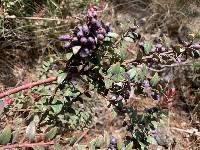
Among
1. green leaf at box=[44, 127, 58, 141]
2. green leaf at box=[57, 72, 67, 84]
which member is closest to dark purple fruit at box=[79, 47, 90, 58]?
green leaf at box=[57, 72, 67, 84]

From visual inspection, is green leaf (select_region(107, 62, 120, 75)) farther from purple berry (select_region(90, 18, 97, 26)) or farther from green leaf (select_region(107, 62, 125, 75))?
purple berry (select_region(90, 18, 97, 26))

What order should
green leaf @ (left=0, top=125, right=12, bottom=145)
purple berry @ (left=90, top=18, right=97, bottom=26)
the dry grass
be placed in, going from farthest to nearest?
the dry grass, purple berry @ (left=90, top=18, right=97, bottom=26), green leaf @ (left=0, top=125, right=12, bottom=145)

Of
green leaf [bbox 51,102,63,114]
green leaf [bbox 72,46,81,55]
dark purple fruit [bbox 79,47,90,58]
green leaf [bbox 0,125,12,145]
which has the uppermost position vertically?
green leaf [bbox 72,46,81,55]

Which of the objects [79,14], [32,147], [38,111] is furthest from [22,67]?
[32,147]

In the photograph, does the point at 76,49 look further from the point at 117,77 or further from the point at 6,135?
the point at 6,135

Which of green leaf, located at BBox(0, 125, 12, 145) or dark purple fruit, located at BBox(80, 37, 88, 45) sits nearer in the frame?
green leaf, located at BBox(0, 125, 12, 145)

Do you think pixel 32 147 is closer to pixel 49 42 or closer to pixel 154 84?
pixel 154 84

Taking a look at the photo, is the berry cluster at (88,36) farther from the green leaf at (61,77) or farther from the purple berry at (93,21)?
the green leaf at (61,77)

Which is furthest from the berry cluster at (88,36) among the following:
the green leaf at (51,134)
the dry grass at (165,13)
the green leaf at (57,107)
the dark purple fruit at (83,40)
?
the dry grass at (165,13)

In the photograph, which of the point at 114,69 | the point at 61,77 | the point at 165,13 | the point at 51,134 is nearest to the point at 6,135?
the point at 51,134
